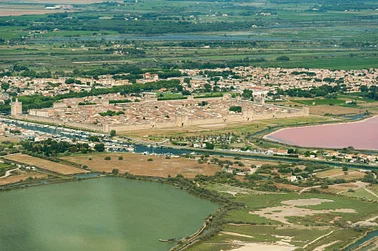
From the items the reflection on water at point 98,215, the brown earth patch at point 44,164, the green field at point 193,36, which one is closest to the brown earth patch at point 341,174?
the reflection on water at point 98,215

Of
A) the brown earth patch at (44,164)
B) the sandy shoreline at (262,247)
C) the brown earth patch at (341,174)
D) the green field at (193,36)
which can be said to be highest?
the sandy shoreline at (262,247)

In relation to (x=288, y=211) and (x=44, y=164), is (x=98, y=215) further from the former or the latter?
(x=44, y=164)

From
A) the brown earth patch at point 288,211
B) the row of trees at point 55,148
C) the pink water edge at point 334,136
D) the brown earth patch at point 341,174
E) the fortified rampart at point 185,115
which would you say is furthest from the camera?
the fortified rampart at point 185,115

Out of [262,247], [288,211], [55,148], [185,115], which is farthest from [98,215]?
[185,115]

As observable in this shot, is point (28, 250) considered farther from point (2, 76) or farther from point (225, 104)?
point (2, 76)

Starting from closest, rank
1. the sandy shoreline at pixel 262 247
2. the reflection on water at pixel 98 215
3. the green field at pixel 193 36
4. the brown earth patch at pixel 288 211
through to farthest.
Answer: the sandy shoreline at pixel 262 247, the reflection on water at pixel 98 215, the brown earth patch at pixel 288 211, the green field at pixel 193 36

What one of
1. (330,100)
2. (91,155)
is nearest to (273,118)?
(330,100)

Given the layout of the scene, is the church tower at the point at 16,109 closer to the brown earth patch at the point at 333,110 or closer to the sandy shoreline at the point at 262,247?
the brown earth patch at the point at 333,110

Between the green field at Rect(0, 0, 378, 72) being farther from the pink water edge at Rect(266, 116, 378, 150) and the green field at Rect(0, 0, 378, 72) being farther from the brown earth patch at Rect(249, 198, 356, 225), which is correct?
the brown earth patch at Rect(249, 198, 356, 225)
